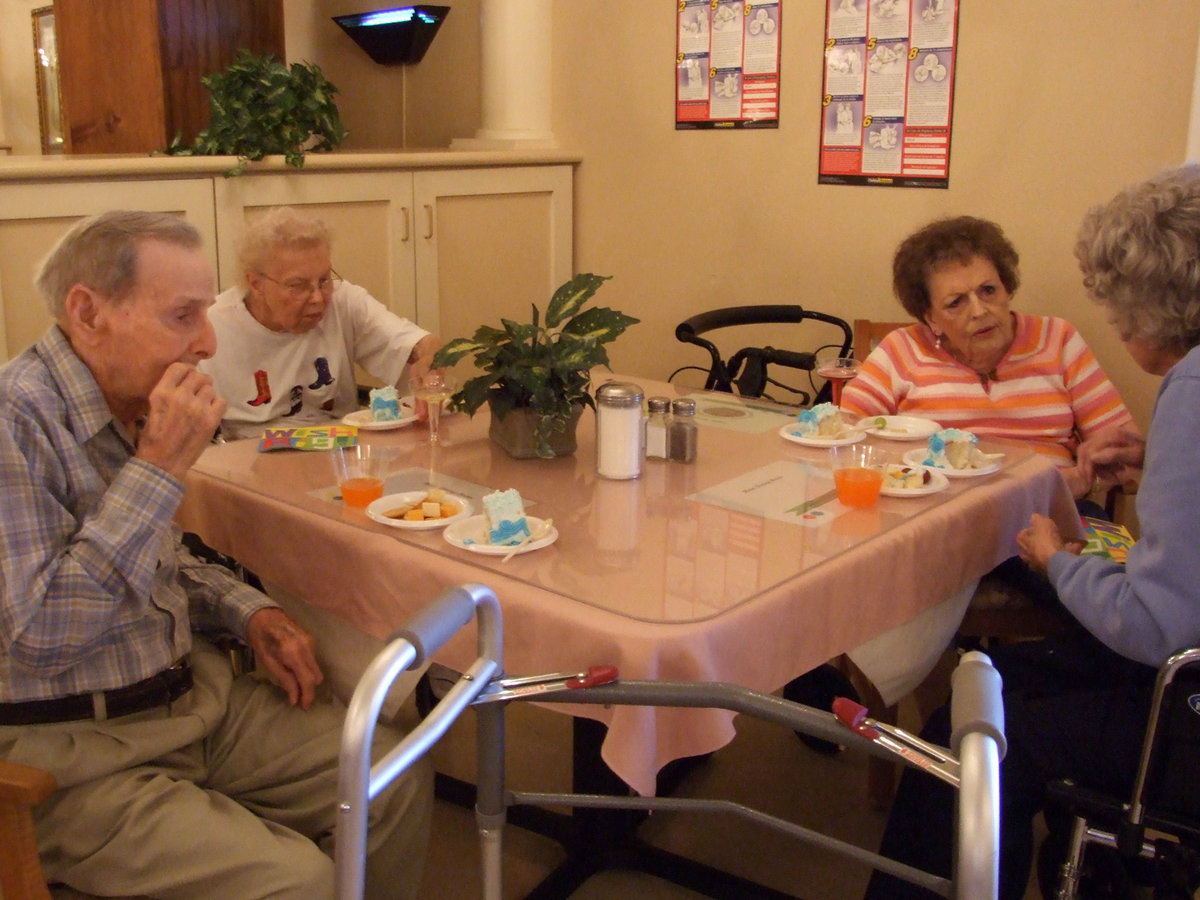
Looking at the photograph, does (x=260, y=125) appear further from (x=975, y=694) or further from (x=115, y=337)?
(x=975, y=694)

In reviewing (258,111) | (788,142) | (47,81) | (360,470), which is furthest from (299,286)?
(47,81)

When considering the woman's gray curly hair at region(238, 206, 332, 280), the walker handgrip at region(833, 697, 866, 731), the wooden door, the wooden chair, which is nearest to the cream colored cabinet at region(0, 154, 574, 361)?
the woman's gray curly hair at region(238, 206, 332, 280)

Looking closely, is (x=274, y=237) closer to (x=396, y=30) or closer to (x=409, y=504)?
(x=409, y=504)

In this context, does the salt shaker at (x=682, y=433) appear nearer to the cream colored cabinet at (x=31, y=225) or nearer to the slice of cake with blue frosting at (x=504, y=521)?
the slice of cake with blue frosting at (x=504, y=521)

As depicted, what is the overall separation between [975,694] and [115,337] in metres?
1.20

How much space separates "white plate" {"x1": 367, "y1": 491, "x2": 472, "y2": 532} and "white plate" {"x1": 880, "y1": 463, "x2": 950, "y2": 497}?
67 centimetres

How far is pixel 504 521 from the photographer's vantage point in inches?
63.3

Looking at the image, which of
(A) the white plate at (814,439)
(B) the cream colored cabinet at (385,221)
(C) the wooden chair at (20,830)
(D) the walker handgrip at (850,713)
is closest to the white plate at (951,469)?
(A) the white plate at (814,439)

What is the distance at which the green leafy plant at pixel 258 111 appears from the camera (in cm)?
332

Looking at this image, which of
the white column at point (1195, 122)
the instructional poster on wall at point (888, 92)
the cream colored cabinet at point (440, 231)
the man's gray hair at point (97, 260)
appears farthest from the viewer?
the cream colored cabinet at point (440, 231)

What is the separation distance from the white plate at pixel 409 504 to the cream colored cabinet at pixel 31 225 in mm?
1567

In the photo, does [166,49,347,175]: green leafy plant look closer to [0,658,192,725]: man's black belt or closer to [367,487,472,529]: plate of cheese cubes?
[367,487,472,529]: plate of cheese cubes

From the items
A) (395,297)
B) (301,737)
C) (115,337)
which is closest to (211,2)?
(395,297)

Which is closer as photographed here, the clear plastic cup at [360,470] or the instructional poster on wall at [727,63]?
the clear plastic cup at [360,470]
